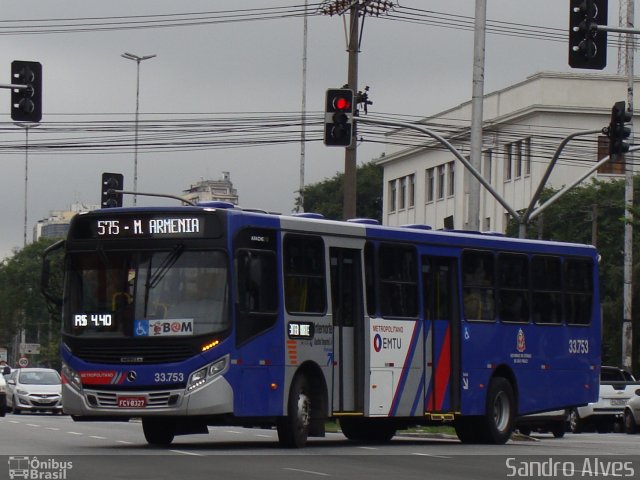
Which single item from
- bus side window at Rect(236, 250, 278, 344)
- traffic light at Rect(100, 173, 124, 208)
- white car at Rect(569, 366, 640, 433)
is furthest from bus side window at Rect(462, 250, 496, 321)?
traffic light at Rect(100, 173, 124, 208)

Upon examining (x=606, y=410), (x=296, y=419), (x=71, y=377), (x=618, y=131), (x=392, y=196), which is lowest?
(x=606, y=410)

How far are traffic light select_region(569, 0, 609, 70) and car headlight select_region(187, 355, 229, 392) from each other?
6046mm

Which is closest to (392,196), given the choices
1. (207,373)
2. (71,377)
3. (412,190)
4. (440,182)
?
(412,190)

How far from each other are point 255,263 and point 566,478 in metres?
6.22

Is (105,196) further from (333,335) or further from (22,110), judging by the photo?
(333,335)

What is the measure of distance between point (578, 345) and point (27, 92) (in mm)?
10270

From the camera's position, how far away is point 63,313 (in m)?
22.9

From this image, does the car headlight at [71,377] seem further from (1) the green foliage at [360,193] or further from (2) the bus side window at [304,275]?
(1) the green foliage at [360,193]

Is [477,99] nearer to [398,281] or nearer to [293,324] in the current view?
[398,281]

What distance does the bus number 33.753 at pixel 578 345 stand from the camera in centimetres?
2855

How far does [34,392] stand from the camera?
46844mm

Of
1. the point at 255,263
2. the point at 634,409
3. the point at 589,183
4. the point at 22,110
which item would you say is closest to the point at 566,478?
the point at 255,263

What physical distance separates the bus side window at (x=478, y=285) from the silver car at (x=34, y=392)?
Answer: 22.2 metres

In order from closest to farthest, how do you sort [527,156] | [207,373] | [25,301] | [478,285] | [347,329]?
[207,373] < [347,329] < [478,285] < [527,156] < [25,301]
